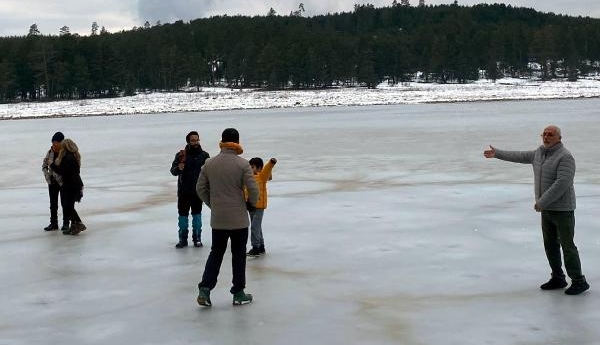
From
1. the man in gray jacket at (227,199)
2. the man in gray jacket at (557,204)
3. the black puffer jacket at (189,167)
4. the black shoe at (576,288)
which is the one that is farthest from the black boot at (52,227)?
the black shoe at (576,288)

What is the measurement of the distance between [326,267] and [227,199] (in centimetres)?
203

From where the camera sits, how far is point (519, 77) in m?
130

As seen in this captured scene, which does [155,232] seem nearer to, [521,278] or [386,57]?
[521,278]

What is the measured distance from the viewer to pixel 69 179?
10.3 metres

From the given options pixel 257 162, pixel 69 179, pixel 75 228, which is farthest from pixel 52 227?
pixel 257 162

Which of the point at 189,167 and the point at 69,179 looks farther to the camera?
the point at 69,179

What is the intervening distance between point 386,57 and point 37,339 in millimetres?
118390

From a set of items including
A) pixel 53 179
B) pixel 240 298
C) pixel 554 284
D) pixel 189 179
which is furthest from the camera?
pixel 53 179

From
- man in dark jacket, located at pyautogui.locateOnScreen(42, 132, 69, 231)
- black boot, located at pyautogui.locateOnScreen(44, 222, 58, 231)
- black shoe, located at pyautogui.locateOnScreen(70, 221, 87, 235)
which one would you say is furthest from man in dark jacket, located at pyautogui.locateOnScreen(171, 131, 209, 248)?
black boot, located at pyautogui.locateOnScreen(44, 222, 58, 231)

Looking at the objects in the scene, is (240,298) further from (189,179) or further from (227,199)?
(189,179)

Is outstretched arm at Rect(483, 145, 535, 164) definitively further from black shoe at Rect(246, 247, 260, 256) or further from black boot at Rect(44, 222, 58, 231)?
black boot at Rect(44, 222, 58, 231)

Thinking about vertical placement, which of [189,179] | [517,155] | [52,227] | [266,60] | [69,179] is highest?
[266,60]

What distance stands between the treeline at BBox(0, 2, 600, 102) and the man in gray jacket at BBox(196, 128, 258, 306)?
88710 millimetres

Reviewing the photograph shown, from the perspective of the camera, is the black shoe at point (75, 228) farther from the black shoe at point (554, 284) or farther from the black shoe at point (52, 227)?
the black shoe at point (554, 284)
